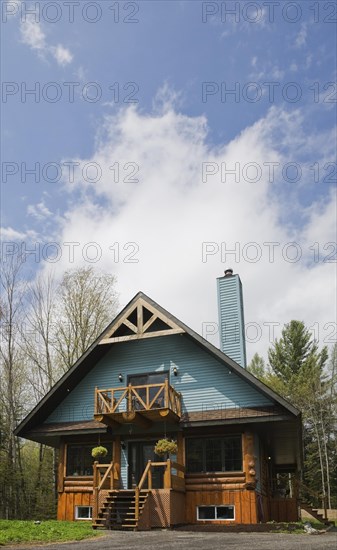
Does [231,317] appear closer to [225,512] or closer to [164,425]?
[164,425]

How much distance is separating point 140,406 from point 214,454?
10.1 ft

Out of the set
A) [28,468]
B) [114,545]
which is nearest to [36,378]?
[28,468]

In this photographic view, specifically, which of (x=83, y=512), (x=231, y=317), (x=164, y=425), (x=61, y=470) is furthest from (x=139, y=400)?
(x=231, y=317)

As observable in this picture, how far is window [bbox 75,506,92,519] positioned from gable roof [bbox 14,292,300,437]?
11.2 ft

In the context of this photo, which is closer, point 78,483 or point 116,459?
point 116,459

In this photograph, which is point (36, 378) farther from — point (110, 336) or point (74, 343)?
point (110, 336)

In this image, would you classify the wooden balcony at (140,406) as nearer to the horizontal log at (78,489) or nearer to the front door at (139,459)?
the front door at (139,459)

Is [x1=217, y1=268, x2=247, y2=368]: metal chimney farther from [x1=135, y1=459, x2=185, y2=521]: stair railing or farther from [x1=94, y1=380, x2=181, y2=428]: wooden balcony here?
[x1=135, y1=459, x2=185, y2=521]: stair railing

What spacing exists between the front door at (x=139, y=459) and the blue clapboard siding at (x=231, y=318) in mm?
4517

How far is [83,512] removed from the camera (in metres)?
19.7

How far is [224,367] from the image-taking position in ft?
62.6

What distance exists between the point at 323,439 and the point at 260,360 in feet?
46.4

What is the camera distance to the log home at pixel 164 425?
56.9ft

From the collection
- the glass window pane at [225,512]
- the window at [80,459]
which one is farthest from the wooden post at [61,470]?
the glass window pane at [225,512]
